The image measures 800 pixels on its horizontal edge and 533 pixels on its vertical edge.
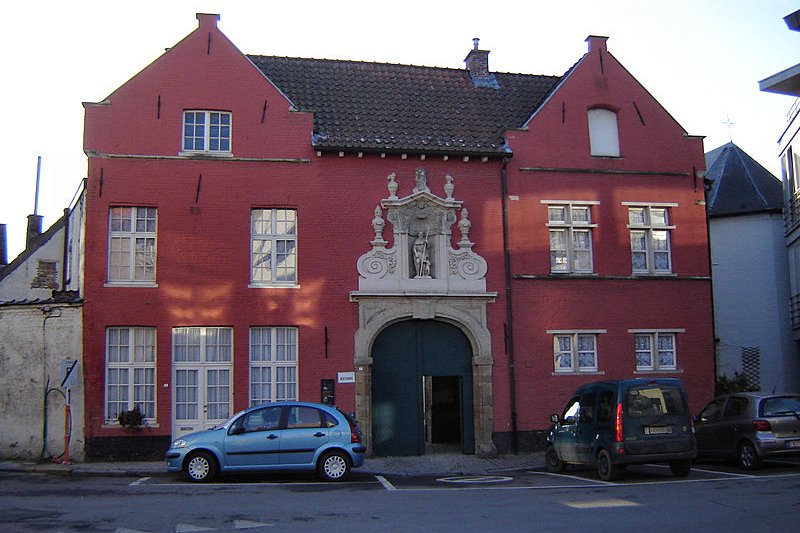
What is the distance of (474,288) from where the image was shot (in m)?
20.9

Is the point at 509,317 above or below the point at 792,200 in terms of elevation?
below

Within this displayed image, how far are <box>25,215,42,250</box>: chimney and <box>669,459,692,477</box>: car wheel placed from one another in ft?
116

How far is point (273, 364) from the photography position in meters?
19.9

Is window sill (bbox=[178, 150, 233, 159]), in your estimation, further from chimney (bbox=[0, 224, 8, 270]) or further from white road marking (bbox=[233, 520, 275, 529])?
chimney (bbox=[0, 224, 8, 270])

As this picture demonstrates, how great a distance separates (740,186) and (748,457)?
17.2 metres

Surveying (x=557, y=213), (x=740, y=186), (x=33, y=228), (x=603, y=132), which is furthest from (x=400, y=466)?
(x=33, y=228)

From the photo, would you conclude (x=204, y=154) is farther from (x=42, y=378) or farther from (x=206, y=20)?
(x=42, y=378)

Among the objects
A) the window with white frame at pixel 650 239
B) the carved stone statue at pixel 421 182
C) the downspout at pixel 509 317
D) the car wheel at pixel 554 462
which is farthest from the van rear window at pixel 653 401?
the carved stone statue at pixel 421 182

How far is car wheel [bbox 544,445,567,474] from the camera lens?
16.8 meters

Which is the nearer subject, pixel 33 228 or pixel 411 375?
pixel 411 375

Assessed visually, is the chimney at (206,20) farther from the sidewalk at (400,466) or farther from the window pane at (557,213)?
the sidewalk at (400,466)

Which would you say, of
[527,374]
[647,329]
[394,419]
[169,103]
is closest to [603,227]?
[647,329]

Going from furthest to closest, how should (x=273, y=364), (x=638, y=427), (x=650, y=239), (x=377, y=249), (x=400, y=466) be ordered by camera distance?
(x=650, y=239)
(x=377, y=249)
(x=273, y=364)
(x=400, y=466)
(x=638, y=427)

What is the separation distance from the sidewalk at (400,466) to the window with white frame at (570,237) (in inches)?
197
